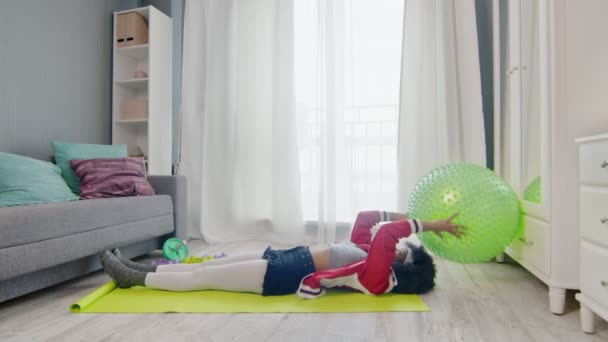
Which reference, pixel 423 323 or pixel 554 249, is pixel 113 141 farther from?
pixel 554 249

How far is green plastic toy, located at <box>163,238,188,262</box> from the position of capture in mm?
2254

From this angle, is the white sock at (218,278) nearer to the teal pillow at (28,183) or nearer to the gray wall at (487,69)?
the teal pillow at (28,183)

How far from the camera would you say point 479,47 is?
2.60 m

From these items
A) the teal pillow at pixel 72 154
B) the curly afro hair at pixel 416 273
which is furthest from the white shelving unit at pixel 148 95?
the curly afro hair at pixel 416 273

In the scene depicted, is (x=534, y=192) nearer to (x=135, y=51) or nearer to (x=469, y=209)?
(x=469, y=209)

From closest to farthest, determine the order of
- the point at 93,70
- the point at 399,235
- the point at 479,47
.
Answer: the point at 399,235, the point at 479,47, the point at 93,70

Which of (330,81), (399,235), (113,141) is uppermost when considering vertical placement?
(330,81)

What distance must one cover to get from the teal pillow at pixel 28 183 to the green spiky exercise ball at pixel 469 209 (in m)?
1.92

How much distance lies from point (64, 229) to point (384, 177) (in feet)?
6.63

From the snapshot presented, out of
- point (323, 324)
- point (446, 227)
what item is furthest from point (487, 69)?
point (323, 324)

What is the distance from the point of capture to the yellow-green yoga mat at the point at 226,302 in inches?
57.0

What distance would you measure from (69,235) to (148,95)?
1.71 meters

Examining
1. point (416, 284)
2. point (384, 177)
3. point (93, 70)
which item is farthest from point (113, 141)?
point (416, 284)

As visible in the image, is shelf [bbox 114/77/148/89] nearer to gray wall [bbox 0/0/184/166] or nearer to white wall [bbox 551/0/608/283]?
gray wall [bbox 0/0/184/166]
